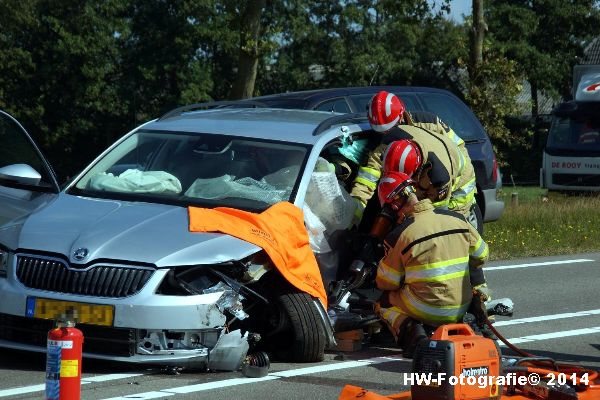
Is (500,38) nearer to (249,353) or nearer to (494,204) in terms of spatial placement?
(494,204)

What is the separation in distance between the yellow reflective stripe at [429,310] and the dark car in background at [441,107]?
15.7ft

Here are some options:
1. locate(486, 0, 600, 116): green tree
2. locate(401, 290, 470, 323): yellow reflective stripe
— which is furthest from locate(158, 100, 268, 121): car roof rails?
locate(486, 0, 600, 116): green tree

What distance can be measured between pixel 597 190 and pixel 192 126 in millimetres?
22279

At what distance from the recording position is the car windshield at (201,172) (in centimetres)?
877

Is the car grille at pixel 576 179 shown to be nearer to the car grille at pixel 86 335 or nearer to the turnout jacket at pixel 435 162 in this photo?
the turnout jacket at pixel 435 162

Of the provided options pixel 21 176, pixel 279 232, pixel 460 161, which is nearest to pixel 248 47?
pixel 460 161

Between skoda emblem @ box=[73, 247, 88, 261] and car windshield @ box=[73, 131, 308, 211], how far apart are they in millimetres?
1028

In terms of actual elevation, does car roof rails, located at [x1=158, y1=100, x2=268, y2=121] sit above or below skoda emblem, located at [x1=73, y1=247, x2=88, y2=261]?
above

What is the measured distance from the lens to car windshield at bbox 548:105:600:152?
29.8 m

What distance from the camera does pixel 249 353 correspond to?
837 cm

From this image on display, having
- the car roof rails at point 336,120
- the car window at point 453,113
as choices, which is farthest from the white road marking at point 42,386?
the car window at point 453,113

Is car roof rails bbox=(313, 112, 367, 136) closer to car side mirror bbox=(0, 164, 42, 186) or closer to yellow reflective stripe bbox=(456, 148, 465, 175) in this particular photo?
yellow reflective stripe bbox=(456, 148, 465, 175)

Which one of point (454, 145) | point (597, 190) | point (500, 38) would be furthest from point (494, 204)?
point (500, 38)

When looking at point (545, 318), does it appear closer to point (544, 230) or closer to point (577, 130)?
point (544, 230)
